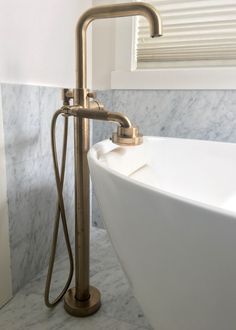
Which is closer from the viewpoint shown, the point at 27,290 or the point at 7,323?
the point at 7,323

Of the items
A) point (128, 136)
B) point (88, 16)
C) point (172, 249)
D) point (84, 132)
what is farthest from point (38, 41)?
point (172, 249)

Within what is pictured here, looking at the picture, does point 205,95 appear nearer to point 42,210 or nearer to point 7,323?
point 42,210

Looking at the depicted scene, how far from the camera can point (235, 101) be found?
1.21 meters

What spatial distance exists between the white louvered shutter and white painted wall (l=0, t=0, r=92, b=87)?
1.08 ft

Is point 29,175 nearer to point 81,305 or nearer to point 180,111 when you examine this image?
point 81,305

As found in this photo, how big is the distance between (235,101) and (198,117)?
15cm

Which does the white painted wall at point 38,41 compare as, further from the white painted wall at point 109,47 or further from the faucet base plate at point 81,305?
the faucet base plate at point 81,305

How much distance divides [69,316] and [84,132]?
21.8 inches

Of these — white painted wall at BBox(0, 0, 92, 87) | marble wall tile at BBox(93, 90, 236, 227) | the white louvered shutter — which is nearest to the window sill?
marble wall tile at BBox(93, 90, 236, 227)

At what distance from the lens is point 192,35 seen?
4.30 ft

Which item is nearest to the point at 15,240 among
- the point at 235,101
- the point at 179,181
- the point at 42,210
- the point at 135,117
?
the point at 42,210

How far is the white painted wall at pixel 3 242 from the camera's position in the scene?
0.91 m

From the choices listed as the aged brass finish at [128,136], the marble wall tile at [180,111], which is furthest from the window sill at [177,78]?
the aged brass finish at [128,136]

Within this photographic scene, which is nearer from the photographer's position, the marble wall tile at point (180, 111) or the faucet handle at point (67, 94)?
the faucet handle at point (67, 94)
